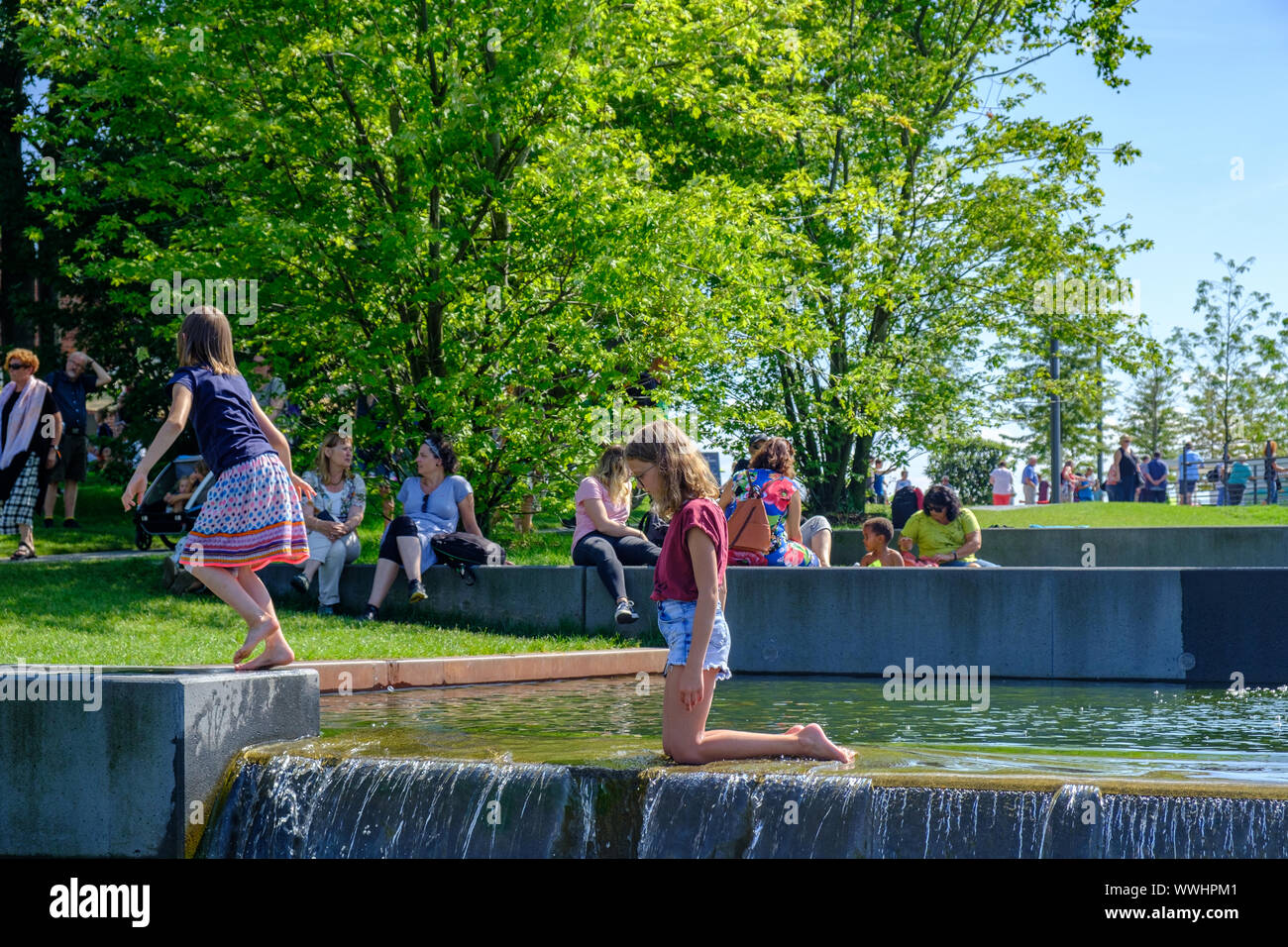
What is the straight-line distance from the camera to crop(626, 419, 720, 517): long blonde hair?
18.5 feet

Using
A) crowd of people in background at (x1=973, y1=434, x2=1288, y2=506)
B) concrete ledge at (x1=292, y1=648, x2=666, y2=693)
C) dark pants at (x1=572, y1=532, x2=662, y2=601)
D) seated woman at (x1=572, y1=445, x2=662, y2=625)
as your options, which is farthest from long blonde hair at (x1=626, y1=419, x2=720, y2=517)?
crowd of people in background at (x1=973, y1=434, x2=1288, y2=506)

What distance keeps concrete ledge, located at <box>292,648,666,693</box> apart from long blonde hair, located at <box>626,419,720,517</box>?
399 centimetres

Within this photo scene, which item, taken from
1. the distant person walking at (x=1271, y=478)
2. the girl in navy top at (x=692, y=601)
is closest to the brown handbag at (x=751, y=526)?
the girl in navy top at (x=692, y=601)

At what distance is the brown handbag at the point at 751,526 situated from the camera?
1159 cm

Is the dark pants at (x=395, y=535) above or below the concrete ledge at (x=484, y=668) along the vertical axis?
above

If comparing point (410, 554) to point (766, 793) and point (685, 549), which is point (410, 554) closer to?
point (685, 549)

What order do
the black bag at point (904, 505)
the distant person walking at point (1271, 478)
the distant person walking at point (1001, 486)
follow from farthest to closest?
the distant person walking at point (1271, 478), the distant person walking at point (1001, 486), the black bag at point (904, 505)

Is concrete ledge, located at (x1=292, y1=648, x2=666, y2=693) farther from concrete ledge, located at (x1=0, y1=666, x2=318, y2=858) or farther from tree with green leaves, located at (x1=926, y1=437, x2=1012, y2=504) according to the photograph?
tree with green leaves, located at (x1=926, y1=437, x2=1012, y2=504)

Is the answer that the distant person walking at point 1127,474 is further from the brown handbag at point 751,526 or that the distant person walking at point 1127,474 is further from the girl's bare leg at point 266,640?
→ the girl's bare leg at point 266,640

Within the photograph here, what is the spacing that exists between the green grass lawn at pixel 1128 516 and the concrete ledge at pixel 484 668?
1249 cm

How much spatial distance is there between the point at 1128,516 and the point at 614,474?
14.9 m

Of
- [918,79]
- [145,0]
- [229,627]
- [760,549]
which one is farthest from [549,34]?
[918,79]

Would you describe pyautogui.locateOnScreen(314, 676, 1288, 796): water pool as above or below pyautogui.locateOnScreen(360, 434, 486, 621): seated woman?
below
